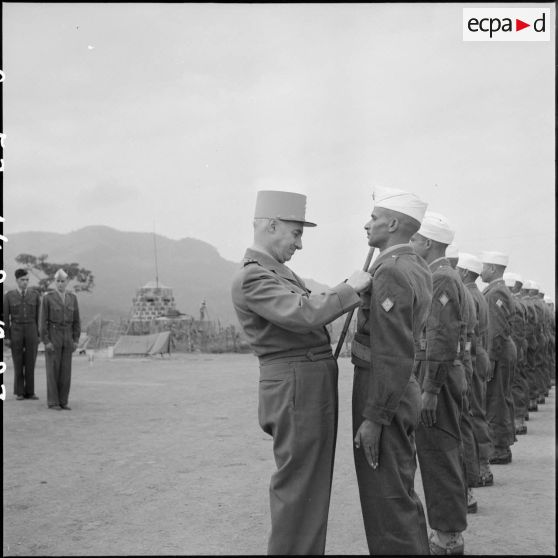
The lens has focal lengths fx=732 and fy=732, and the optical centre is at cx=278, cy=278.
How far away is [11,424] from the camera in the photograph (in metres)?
8.70

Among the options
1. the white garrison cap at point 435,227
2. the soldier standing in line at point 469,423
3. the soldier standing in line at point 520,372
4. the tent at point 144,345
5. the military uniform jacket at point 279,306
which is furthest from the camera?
the tent at point 144,345

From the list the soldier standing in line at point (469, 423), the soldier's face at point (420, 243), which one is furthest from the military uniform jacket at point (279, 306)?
the soldier standing in line at point (469, 423)

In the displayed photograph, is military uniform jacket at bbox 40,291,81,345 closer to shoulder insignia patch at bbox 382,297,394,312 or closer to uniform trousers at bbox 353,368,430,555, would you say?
uniform trousers at bbox 353,368,430,555

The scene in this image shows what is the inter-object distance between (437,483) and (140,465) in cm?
309

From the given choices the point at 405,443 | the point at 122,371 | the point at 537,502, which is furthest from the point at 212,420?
the point at 122,371

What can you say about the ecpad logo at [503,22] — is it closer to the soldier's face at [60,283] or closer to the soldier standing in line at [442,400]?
the soldier standing in line at [442,400]

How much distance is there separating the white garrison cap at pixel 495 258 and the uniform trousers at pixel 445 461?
9.69 ft

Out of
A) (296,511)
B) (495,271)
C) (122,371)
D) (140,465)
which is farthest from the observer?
(122,371)

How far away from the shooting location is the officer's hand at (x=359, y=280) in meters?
3.35

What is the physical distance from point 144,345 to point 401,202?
20.3 metres

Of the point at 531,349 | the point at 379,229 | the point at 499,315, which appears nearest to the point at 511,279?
the point at 531,349

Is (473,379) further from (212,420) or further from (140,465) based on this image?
(212,420)

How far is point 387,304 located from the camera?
3332 millimetres

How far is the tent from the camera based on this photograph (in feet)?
74.7
